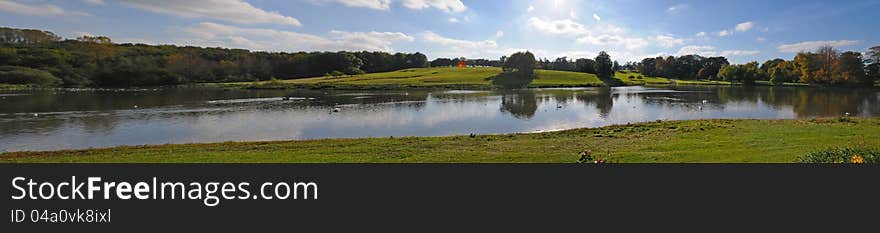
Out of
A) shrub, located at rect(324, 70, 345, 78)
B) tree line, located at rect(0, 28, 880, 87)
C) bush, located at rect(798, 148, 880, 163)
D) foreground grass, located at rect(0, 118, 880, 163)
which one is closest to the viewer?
bush, located at rect(798, 148, 880, 163)

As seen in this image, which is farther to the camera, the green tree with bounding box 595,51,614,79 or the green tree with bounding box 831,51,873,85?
the green tree with bounding box 595,51,614,79

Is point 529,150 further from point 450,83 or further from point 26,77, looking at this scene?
point 26,77

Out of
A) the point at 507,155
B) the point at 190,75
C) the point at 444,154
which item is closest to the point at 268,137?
the point at 444,154

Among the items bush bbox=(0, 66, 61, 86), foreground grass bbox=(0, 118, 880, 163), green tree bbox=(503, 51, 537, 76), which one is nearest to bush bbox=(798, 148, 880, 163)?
foreground grass bbox=(0, 118, 880, 163)

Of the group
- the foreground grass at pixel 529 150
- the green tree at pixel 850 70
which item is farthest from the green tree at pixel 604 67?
the foreground grass at pixel 529 150

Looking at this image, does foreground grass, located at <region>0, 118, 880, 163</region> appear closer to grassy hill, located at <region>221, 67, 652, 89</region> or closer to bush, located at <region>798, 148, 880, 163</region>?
bush, located at <region>798, 148, 880, 163</region>

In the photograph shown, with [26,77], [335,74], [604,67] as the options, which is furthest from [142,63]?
[604,67]

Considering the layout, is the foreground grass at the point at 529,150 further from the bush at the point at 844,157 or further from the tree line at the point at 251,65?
the tree line at the point at 251,65

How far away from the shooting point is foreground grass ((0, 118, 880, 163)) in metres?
15.0

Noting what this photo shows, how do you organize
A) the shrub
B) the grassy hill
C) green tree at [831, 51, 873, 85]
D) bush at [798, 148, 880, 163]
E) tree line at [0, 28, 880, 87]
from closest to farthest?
1. bush at [798, 148, 880, 163]
2. green tree at [831, 51, 873, 85]
3. the grassy hill
4. tree line at [0, 28, 880, 87]
5. the shrub

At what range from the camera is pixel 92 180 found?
262 inches

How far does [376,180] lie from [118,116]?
4176 centimetres

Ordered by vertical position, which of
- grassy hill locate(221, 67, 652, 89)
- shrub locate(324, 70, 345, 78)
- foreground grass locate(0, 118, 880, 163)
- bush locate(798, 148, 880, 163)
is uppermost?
shrub locate(324, 70, 345, 78)

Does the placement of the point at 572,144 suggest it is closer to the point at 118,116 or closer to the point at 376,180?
the point at 376,180
